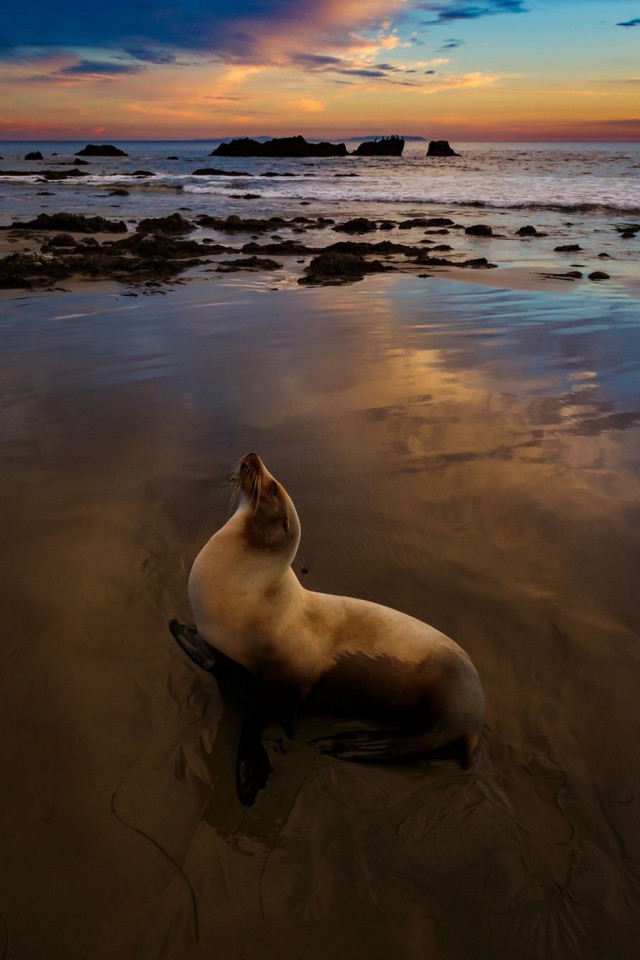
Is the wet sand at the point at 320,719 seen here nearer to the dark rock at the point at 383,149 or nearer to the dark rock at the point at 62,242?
the dark rock at the point at 62,242

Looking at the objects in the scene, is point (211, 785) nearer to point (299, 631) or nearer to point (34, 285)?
point (299, 631)

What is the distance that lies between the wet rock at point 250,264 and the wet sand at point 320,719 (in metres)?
5.02

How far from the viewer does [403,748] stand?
7.57ft

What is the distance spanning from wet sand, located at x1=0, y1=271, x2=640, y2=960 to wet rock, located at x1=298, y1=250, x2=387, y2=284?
4.16 metres

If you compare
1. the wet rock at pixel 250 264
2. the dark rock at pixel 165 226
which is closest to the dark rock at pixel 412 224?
the dark rock at pixel 165 226

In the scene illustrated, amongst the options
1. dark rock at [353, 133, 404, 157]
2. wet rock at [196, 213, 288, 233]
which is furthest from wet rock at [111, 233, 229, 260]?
dark rock at [353, 133, 404, 157]

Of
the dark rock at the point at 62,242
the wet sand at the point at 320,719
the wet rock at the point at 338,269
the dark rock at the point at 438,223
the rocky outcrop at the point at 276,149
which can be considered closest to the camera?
the wet sand at the point at 320,719

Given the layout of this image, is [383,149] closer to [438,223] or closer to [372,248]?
[438,223]

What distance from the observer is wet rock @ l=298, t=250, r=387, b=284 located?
9805 millimetres

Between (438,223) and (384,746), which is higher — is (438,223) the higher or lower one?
the higher one

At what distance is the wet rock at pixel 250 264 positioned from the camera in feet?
34.5

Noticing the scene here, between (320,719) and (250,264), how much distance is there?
31.3ft

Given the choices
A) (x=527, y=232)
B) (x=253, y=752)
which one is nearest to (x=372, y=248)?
(x=527, y=232)

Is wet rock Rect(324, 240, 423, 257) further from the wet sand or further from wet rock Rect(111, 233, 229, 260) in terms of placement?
the wet sand
